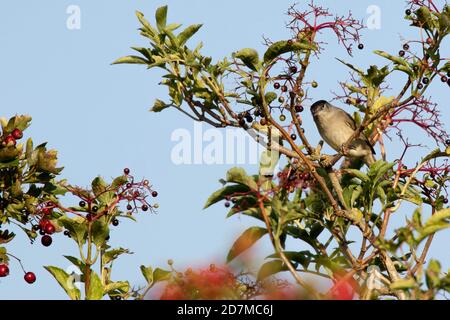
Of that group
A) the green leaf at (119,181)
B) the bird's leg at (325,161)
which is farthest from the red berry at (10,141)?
the bird's leg at (325,161)

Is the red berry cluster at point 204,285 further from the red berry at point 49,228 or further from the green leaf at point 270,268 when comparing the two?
the red berry at point 49,228

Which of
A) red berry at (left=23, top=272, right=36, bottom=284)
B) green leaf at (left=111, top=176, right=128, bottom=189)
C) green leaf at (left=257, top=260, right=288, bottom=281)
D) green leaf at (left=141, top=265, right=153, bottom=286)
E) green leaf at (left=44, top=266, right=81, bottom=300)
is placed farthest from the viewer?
green leaf at (left=111, top=176, right=128, bottom=189)

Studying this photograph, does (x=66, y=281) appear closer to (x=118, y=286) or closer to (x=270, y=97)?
(x=118, y=286)

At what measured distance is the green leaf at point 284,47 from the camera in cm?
547

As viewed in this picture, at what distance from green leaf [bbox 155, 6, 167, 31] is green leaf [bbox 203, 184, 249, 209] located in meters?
1.77

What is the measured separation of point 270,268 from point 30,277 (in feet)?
7.82

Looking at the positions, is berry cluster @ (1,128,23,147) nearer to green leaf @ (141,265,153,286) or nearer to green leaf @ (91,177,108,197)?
green leaf @ (91,177,108,197)

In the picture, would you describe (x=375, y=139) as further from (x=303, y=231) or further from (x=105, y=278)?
(x=105, y=278)

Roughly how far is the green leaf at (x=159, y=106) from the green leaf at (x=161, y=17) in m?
0.61

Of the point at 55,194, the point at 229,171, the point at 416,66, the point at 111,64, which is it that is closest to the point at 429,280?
the point at 229,171

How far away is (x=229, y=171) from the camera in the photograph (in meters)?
4.57

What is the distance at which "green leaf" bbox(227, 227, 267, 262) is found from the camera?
4758 mm

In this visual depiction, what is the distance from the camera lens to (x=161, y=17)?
615cm

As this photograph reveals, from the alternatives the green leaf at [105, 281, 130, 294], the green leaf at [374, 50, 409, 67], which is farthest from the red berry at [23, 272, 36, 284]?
the green leaf at [374, 50, 409, 67]
